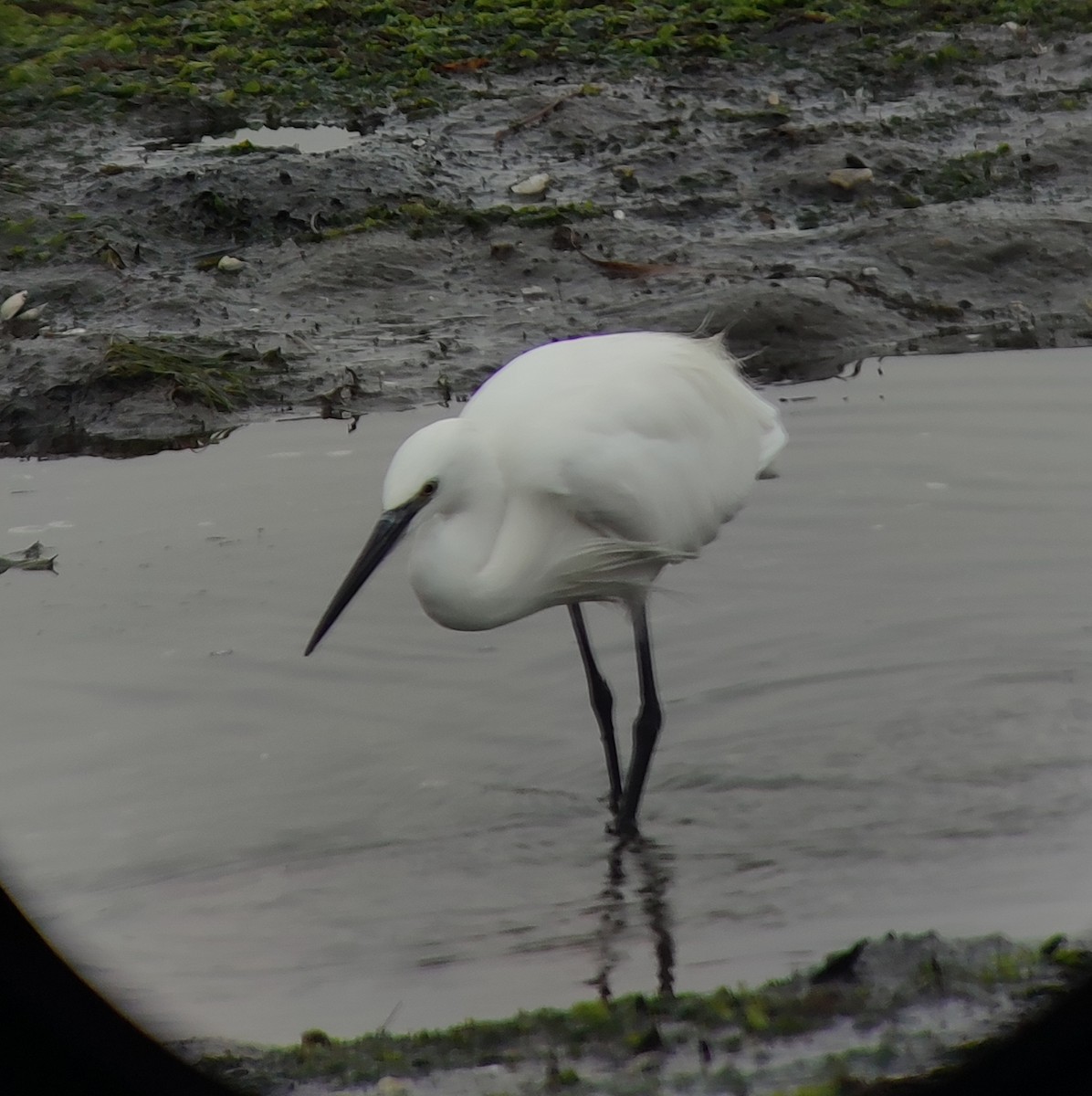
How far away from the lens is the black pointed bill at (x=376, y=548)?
12.1 ft

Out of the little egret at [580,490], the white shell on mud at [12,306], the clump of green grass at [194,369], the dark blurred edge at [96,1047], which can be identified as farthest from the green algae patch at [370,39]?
the dark blurred edge at [96,1047]

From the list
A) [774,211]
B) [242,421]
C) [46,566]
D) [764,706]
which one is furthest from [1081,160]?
[46,566]

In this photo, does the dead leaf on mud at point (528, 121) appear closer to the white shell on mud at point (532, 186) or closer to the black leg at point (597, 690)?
the white shell on mud at point (532, 186)

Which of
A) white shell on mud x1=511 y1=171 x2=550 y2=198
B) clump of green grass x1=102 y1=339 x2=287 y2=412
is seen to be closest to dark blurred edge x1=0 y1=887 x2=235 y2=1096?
clump of green grass x1=102 y1=339 x2=287 y2=412

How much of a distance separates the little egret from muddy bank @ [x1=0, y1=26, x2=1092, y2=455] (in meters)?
1.37

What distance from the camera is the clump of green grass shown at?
693 cm

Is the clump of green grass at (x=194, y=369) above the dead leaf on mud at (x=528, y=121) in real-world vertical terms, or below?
below

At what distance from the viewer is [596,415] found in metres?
4.27

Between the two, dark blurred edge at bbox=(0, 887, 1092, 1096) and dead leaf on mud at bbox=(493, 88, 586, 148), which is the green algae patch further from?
dark blurred edge at bbox=(0, 887, 1092, 1096)

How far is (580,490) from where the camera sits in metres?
4.23

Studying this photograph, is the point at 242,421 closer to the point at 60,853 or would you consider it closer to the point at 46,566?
the point at 46,566

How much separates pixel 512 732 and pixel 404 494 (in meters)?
1.27

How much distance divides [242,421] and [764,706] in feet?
9.64

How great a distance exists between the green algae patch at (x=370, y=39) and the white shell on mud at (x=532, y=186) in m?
1.89
